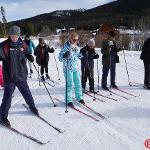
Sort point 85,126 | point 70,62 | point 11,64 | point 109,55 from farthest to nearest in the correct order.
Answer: point 109,55
point 70,62
point 11,64
point 85,126

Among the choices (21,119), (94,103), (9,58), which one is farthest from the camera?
(94,103)

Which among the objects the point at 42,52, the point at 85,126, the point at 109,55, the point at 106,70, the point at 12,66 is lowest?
the point at 85,126

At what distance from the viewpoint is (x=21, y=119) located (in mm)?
7414

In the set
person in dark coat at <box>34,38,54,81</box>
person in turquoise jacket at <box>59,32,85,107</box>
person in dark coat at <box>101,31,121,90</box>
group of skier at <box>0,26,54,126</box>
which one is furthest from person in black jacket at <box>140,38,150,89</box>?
group of skier at <box>0,26,54,126</box>

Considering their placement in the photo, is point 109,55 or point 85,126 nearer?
point 85,126

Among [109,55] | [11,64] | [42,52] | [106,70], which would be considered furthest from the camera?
[42,52]

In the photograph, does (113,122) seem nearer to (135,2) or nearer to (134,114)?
(134,114)

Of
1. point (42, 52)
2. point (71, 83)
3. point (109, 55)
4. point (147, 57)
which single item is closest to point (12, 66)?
point (71, 83)

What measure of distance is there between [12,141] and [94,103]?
2.93m

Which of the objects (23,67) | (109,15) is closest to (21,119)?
(23,67)

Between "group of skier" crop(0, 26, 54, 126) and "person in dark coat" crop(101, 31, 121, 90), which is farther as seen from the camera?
"person in dark coat" crop(101, 31, 121, 90)

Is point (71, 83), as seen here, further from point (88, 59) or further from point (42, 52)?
point (42, 52)

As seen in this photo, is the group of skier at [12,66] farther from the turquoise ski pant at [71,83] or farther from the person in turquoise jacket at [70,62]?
the turquoise ski pant at [71,83]

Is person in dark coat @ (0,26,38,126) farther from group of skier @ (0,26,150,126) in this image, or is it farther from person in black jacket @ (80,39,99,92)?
person in black jacket @ (80,39,99,92)
